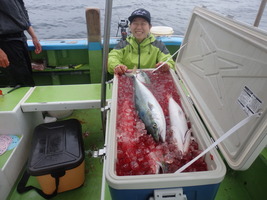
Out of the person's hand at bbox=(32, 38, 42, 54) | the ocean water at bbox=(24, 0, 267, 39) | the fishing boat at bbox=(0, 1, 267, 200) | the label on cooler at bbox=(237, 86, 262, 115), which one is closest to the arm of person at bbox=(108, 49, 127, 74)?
the fishing boat at bbox=(0, 1, 267, 200)

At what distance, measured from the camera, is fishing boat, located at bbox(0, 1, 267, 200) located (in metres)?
0.93

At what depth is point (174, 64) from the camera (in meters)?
2.21

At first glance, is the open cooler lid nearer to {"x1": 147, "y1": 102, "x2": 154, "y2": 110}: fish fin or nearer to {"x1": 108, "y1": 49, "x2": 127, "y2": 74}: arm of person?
{"x1": 147, "y1": 102, "x2": 154, "y2": 110}: fish fin

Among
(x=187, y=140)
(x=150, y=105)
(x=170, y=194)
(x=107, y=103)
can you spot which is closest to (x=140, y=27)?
(x=107, y=103)

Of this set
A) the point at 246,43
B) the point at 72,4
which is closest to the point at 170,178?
the point at 246,43

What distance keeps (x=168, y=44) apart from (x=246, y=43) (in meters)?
2.41

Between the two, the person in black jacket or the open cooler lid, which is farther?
the person in black jacket

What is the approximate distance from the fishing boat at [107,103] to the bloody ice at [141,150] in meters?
0.08

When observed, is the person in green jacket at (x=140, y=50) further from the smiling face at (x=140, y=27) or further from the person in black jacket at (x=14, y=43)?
the person in black jacket at (x=14, y=43)

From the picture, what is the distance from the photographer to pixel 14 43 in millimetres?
2729

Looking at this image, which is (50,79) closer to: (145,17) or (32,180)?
(32,180)

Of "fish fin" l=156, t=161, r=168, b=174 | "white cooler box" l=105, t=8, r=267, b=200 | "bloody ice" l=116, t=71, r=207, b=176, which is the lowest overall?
"bloody ice" l=116, t=71, r=207, b=176

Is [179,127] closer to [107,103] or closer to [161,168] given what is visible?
[161,168]

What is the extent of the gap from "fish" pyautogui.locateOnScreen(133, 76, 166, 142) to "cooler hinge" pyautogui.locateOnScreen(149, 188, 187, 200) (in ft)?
1.41
